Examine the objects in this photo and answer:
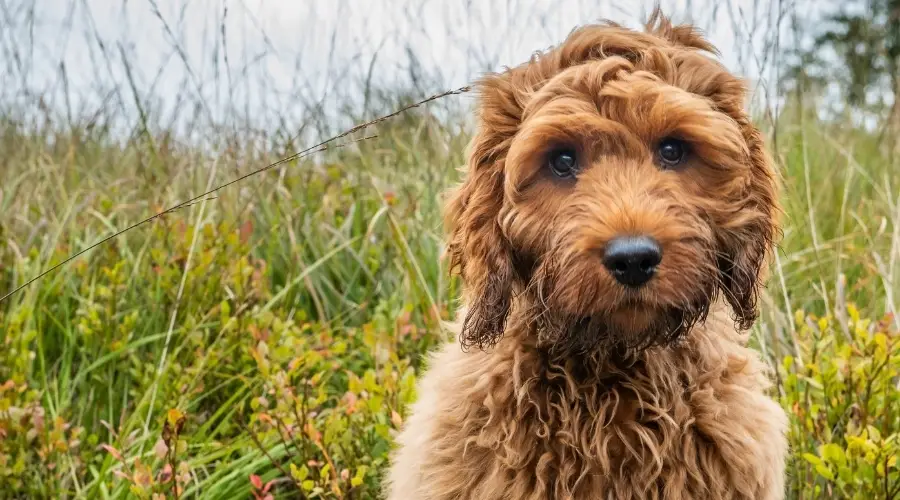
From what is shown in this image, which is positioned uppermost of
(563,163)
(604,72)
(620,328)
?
(604,72)

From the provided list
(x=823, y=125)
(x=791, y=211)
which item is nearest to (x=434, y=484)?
(x=791, y=211)

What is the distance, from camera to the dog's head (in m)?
2.05

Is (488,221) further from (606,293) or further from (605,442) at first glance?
(605,442)

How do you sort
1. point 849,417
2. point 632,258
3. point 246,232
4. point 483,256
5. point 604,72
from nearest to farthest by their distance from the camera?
point 632,258 < point 604,72 < point 483,256 < point 849,417 < point 246,232

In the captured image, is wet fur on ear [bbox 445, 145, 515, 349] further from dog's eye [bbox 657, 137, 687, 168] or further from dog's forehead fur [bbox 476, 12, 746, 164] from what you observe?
dog's eye [bbox 657, 137, 687, 168]

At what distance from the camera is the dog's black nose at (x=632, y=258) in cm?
199

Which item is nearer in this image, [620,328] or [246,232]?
[620,328]

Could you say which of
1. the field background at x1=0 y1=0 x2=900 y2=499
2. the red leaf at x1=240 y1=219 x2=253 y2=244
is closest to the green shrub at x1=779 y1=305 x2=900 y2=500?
the field background at x1=0 y1=0 x2=900 y2=499

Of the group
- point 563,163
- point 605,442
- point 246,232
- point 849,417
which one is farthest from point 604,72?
point 246,232

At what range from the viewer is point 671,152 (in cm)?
225

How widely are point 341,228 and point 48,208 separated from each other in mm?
1571

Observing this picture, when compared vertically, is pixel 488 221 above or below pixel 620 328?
above

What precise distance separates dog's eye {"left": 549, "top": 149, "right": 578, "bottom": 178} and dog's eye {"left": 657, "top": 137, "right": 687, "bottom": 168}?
0.69 ft

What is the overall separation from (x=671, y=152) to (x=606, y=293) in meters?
0.44
